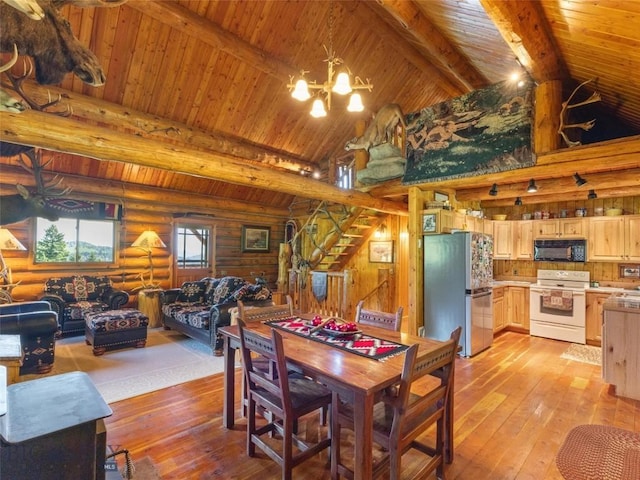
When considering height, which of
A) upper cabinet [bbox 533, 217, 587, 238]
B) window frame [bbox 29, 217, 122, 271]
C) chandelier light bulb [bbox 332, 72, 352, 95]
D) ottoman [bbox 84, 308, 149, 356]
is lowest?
ottoman [bbox 84, 308, 149, 356]

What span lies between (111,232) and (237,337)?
5585 mm

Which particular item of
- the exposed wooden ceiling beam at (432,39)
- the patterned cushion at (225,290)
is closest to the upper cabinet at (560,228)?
the exposed wooden ceiling beam at (432,39)

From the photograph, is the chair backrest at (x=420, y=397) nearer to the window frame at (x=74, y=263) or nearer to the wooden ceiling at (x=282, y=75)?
the wooden ceiling at (x=282, y=75)

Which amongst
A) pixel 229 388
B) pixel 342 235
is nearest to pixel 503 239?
pixel 342 235

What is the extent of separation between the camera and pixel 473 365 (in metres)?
4.31

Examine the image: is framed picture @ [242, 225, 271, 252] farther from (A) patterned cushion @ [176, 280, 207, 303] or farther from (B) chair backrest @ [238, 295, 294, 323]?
(B) chair backrest @ [238, 295, 294, 323]

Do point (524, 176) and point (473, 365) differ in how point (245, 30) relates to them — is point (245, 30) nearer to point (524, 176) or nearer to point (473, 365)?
point (524, 176)

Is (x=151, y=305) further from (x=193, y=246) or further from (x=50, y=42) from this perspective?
(x=50, y=42)

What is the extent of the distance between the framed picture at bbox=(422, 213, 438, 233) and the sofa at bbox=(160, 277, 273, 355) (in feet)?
9.14

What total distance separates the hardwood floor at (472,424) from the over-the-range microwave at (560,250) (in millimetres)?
2249

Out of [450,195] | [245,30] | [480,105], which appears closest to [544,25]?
[480,105]

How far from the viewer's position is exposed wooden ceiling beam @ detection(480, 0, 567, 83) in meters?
2.43

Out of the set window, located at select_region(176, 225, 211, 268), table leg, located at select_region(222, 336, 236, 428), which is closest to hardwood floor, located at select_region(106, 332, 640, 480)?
table leg, located at select_region(222, 336, 236, 428)

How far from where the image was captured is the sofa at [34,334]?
362 cm
